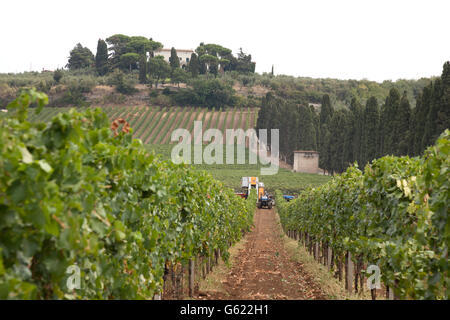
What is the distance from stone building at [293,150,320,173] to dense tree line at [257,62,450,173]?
30.4 inches

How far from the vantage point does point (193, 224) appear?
769 cm

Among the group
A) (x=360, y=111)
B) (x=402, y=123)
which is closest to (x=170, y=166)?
(x=402, y=123)

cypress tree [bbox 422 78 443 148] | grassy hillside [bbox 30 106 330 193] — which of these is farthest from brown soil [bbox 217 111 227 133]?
cypress tree [bbox 422 78 443 148]

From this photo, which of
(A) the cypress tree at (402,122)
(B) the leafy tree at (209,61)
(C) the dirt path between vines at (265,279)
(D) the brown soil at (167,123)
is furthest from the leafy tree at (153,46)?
(C) the dirt path between vines at (265,279)

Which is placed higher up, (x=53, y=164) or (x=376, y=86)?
(x=376, y=86)

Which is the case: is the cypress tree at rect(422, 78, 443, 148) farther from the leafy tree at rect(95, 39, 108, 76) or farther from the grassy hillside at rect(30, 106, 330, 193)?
the leafy tree at rect(95, 39, 108, 76)

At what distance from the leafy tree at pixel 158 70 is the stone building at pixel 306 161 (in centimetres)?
6585

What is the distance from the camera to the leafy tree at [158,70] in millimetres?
113194

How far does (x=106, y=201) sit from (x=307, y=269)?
9485 mm

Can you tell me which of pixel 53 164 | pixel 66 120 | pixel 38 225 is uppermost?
pixel 66 120

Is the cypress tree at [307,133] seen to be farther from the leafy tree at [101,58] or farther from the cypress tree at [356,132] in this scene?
→ the leafy tree at [101,58]

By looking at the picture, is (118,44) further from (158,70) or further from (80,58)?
(158,70)

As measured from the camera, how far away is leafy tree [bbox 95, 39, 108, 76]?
124 meters

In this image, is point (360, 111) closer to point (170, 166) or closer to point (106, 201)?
point (170, 166)
